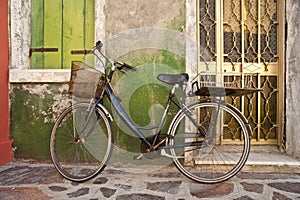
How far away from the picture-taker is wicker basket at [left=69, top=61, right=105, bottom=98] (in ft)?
9.15

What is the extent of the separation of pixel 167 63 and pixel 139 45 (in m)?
0.45

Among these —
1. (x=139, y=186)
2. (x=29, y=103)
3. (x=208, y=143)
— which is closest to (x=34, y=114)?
(x=29, y=103)

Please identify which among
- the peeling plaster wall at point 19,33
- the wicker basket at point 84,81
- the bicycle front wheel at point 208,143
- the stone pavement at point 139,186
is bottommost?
the stone pavement at point 139,186

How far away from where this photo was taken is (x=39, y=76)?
3523mm

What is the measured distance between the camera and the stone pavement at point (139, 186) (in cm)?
253

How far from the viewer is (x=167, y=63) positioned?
3463mm

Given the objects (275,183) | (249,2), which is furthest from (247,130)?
(249,2)

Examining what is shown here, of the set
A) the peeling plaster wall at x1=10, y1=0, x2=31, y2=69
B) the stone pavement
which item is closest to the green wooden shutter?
the peeling plaster wall at x1=10, y1=0, x2=31, y2=69

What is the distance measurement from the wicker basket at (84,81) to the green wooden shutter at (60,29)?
0.93 metres

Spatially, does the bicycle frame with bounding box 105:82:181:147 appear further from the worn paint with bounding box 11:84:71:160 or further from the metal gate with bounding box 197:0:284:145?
the metal gate with bounding box 197:0:284:145

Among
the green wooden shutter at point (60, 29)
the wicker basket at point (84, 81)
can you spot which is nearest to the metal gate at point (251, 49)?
the wicker basket at point (84, 81)

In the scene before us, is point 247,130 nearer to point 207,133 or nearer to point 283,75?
point 207,133

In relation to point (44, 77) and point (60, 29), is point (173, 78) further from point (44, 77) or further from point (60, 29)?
point (60, 29)

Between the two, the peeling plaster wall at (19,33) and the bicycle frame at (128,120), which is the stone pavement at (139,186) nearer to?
the bicycle frame at (128,120)
